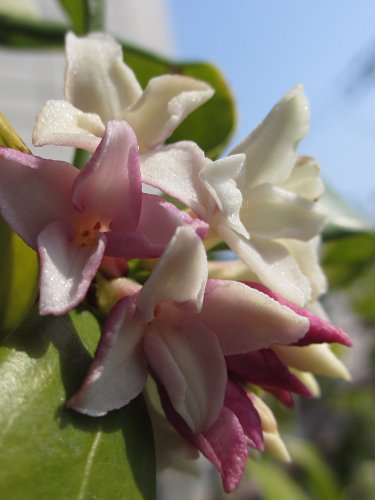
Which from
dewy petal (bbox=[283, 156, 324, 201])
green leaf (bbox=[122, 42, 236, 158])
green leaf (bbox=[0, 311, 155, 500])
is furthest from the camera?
green leaf (bbox=[122, 42, 236, 158])

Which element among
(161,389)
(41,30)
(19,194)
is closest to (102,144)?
(19,194)

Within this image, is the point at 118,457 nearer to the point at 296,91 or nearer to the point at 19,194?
the point at 19,194

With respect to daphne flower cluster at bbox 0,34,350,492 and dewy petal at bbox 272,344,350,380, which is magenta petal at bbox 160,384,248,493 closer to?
daphne flower cluster at bbox 0,34,350,492

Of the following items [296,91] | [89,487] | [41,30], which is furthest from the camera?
[41,30]

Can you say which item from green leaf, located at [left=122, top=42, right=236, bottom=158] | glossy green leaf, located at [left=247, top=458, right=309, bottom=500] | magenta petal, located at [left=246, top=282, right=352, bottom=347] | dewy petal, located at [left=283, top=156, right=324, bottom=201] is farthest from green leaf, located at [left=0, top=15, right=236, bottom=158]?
glossy green leaf, located at [left=247, top=458, right=309, bottom=500]

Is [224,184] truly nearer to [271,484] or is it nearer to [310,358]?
[310,358]

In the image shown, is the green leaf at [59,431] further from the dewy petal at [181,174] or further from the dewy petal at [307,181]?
the dewy petal at [307,181]

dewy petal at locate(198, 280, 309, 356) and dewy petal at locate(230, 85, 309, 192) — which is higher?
dewy petal at locate(230, 85, 309, 192)
